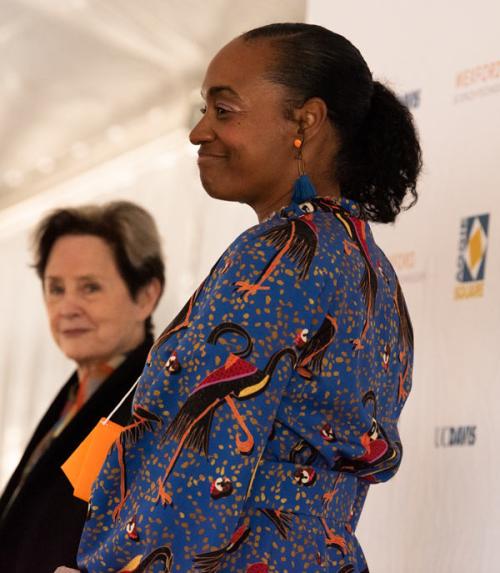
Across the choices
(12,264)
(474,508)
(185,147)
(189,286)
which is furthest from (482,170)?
(12,264)

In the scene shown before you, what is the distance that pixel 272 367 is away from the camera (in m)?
1.41

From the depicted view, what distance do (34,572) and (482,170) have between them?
121cm

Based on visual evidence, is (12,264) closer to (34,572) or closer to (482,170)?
(34,572)

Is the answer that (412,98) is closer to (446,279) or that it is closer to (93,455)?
(446,279)

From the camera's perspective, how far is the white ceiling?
12.0ft

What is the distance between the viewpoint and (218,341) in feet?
4.61

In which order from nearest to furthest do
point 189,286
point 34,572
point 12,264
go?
point 34,572 → point 189,286 → point 12,264

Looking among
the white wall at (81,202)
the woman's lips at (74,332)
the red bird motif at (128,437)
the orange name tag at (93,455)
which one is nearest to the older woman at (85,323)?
the woman's lips at (74,332)

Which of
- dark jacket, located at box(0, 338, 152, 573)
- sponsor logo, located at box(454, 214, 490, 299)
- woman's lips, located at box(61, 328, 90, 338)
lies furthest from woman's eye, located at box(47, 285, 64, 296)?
sponsor logo, located at box(454, 214, 490, 299)

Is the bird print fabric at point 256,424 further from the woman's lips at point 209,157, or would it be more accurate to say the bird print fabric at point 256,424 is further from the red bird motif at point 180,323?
the woman's lips at point 209,157

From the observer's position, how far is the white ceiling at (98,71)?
144 inches

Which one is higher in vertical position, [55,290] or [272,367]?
[55,290]

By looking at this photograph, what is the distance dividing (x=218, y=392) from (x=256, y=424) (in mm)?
58

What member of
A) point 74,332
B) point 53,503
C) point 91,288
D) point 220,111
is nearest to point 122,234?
point 91,288
